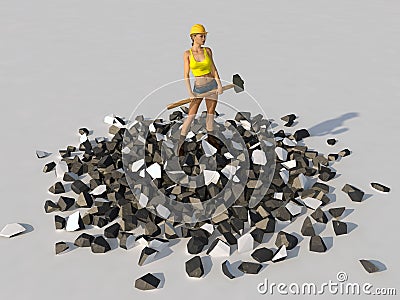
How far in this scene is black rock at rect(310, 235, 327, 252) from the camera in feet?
19.6

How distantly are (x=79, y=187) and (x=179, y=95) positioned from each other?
385cm

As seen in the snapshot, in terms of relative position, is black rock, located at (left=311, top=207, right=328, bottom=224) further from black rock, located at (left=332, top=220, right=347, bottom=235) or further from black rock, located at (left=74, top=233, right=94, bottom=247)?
black rock, located at (left=74, top=233, right=94, bottom=247)

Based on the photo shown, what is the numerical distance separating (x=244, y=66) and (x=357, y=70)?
2642mm

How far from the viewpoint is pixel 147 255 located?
19.3ft

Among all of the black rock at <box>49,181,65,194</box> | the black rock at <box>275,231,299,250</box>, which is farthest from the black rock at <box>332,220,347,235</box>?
the black rock at <box>49,181,65,194</box>

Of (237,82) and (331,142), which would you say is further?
(331,142)

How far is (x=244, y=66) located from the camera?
12328 millimetres

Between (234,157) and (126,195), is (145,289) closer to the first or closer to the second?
(126,195)

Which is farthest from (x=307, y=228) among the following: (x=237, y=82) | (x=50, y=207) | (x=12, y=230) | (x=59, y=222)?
(x=12, y=230)

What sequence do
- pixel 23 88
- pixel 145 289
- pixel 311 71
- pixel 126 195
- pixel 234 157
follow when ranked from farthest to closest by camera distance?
pixel 311 71, pixel 23 88, pixel 234 157, pixel 126 195, pixel 145 289

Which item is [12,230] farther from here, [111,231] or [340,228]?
[340,228]

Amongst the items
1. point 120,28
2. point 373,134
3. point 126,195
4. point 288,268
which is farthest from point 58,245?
point 120,28

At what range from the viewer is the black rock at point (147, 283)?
17.9ft

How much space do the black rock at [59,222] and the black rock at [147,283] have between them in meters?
1.48
